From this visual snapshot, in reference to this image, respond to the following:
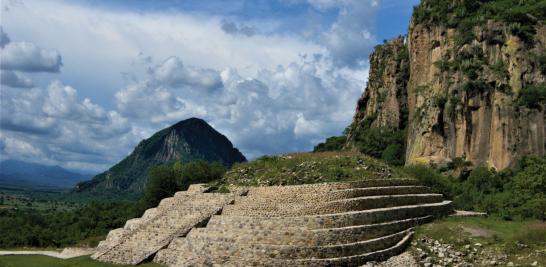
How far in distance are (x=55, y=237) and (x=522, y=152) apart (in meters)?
54.3

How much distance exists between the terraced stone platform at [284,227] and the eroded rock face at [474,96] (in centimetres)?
4421

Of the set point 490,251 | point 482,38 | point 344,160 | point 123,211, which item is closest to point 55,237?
point 123,211

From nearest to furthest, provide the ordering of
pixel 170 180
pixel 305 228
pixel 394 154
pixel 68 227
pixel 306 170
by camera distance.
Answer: pixel 305 228
pixel 306 170
pixel 170 180
pixel 68 227
pixel 394 154

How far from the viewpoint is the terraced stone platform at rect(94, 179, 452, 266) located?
27.8m

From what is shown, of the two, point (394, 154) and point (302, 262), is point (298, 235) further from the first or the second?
point (394, 154)

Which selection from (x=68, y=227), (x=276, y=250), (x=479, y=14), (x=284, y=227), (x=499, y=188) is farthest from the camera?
(x=479, y=14)

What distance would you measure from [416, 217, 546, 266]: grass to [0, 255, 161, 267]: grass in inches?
582

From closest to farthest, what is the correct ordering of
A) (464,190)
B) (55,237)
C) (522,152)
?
(55,237), (464,190), (522,152)

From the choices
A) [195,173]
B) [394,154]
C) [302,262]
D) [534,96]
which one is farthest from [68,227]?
[534,96]

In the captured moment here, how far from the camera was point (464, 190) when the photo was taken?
6844 cm

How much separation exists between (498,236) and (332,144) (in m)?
97.0

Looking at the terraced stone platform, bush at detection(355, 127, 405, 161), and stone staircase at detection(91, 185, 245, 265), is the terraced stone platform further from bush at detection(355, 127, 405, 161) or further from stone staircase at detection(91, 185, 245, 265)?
bush at detection(355, 127, 405, 161)

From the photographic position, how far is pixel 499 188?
6994 cm

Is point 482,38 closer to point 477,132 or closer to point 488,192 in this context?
point 477,132
